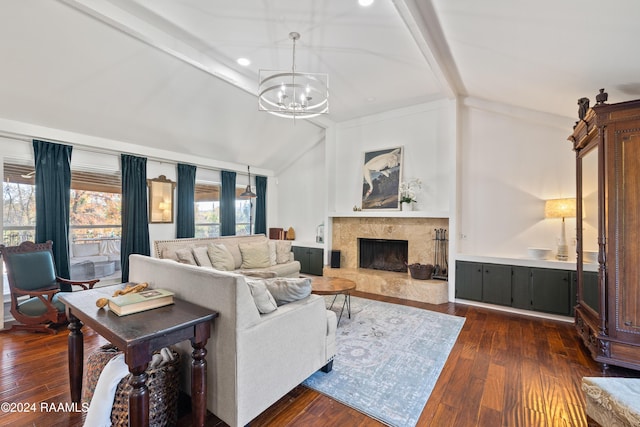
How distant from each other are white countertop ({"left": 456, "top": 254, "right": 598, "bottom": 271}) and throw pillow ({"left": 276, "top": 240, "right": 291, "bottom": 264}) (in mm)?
3061

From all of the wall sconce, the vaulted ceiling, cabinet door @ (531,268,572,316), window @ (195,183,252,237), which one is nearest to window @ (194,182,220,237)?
window @ (195,183,252,237)

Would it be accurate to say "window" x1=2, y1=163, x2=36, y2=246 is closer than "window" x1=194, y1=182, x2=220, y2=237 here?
Yes

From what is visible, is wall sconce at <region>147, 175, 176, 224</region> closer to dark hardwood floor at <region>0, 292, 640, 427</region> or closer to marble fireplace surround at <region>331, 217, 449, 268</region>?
dark hardwood floor at <region>0, 292, 640, 427</region>

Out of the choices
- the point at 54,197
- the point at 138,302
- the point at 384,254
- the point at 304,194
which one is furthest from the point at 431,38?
the point at 54,197

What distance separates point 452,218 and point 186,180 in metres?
4.96

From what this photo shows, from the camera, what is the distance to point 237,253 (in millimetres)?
5082

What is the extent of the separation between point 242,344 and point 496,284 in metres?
4.02

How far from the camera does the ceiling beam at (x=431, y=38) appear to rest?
274cm

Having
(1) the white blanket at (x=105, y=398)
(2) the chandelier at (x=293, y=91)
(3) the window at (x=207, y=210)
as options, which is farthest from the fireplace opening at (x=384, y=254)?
(1) the white blanket at (x=105, y=398)

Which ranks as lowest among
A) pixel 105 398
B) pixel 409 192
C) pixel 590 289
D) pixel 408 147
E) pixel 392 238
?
pixel 105 398

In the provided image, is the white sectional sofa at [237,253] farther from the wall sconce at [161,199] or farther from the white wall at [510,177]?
the white wall at [510,177]

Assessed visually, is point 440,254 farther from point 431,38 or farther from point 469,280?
point 431,38

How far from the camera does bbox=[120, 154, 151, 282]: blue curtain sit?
4766 mm

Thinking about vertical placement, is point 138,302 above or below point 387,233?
below
